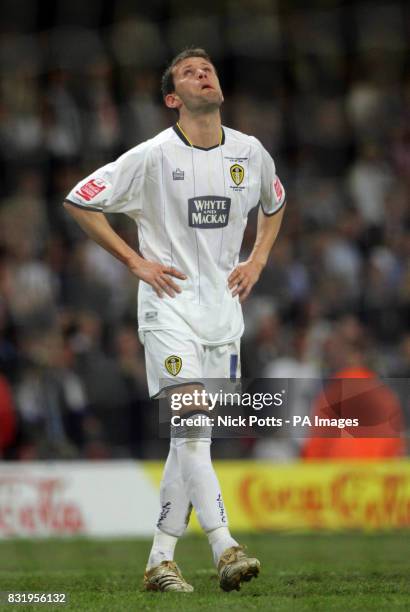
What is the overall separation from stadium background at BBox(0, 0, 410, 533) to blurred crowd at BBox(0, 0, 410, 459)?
0.06 ft

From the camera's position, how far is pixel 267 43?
13.9 metres

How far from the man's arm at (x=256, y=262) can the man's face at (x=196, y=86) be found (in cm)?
70

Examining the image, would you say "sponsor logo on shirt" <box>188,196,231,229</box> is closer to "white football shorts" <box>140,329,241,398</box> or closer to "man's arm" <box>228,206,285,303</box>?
"man's arm" <box>228,206,285,303</box>

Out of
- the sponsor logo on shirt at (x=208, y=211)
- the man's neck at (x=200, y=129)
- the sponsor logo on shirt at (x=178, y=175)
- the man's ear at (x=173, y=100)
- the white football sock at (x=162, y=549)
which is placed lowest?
the white football sock at (x=162, y=549)

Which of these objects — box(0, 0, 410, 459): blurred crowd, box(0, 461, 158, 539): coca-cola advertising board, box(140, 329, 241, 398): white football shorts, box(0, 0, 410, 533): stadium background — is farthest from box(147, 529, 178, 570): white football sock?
box(0, 0, 410, 459): blurred crowd

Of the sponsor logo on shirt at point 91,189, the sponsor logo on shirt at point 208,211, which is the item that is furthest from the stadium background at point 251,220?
the sponsor logo on shirt at point 91,189

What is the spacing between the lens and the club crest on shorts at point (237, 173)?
5.54 meters

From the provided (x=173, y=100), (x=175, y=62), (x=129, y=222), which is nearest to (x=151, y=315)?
(x=173, y=100)

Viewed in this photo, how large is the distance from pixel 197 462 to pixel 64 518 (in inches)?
207

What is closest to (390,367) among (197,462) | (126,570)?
(126,570)

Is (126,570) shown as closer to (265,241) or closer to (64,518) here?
(265,241)

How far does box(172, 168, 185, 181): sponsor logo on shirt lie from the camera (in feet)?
17.9

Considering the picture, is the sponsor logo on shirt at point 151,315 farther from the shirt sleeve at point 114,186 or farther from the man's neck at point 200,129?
the man's neck at point 200,129

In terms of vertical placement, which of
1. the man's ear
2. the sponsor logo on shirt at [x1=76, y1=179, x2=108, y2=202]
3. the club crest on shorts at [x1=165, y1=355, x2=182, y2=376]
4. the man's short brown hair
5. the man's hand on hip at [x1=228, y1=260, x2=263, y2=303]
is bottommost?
the club crest on shorts at [x1=165, y1=355, x2=182, y2=376]
